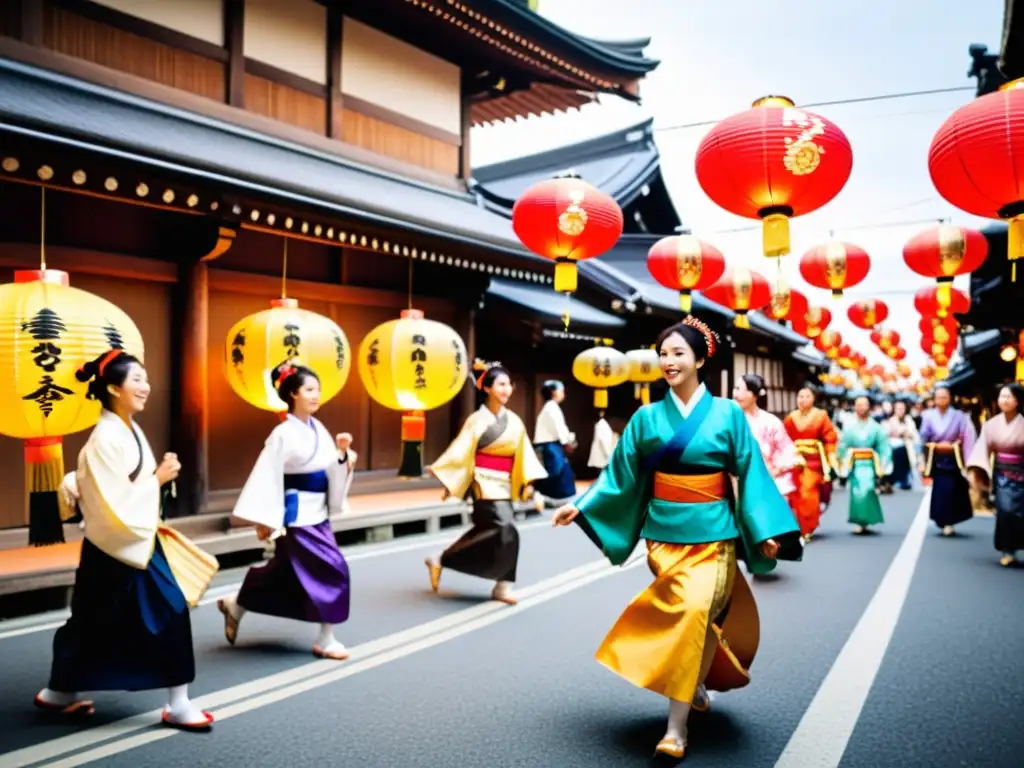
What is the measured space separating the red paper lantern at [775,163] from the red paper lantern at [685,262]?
3057mm

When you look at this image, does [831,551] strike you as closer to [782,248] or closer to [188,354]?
[782,248]

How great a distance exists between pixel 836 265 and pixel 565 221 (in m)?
3.87

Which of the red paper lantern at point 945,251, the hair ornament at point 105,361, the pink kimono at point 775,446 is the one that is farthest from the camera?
the red paper lantern at point 945,251

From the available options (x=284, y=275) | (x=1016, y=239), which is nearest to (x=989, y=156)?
(x=1016, y=239)

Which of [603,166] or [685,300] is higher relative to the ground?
[603,166]

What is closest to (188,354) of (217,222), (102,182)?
(217,222)

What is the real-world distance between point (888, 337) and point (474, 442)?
20602 mm

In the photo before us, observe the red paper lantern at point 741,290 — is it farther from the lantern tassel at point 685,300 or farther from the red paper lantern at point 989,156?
the red paper lantern at point 989,156

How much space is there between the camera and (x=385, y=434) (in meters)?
11.8

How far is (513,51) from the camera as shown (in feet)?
39.7

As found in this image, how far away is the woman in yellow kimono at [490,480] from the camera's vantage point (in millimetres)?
6809

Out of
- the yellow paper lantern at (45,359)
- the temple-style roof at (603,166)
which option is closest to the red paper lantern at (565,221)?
the yellow paper lantern at (45,359)

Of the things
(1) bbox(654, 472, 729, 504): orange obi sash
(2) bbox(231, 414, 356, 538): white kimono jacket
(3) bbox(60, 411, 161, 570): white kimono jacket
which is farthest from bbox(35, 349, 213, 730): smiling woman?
(1) bbox(654, 472, 729, 504): orange obi sash

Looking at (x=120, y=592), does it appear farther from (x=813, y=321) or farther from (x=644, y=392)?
(x=644, y=392)
